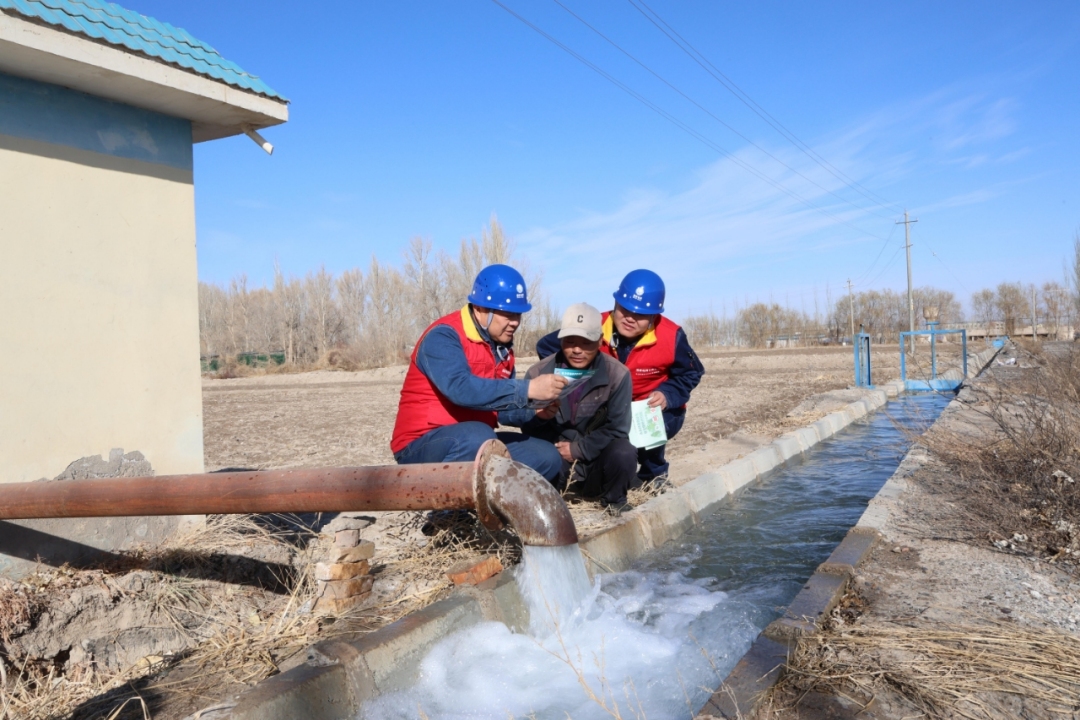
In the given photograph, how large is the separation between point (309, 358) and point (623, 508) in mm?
46577

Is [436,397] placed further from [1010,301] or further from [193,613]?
[1010,301]

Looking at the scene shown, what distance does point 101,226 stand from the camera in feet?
14.7

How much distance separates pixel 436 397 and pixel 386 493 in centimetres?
159

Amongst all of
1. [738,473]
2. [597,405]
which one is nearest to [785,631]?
[597,405]

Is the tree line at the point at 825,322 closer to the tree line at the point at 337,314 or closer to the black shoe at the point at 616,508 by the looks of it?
the tree line at the point at 337,314

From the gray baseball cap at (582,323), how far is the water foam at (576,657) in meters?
1.45

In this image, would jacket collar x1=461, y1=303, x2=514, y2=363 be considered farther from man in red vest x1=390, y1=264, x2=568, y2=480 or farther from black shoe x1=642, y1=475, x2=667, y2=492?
black shoe x1=642, y1=475, x2=667, y2=492

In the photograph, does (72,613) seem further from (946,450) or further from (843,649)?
(946,450)

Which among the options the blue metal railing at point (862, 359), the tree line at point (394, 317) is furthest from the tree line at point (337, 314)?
the blue metal railing at point (862, 359)

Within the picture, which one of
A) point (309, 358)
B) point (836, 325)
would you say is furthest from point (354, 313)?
point (836, 325)

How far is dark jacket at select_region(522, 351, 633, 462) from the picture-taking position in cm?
484

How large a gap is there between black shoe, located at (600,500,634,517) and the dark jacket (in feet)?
1.25

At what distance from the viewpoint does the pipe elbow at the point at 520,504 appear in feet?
9.70

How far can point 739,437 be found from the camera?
30.6 ft
